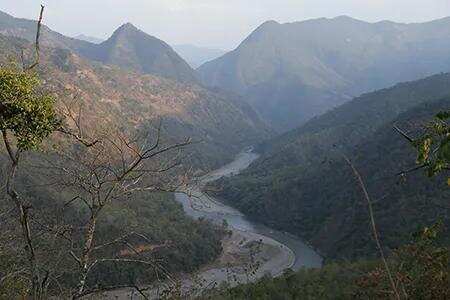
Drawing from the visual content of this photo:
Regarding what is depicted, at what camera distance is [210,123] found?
536 feet

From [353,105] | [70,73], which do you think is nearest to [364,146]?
[353,105]

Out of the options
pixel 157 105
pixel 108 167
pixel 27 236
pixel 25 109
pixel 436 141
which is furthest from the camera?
pixel 157 105

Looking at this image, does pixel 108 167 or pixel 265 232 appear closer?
pixel 108 167

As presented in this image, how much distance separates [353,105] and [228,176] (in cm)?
4064

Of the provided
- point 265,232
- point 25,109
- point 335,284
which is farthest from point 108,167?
point 265,232

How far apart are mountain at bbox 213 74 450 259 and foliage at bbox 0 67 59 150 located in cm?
2475

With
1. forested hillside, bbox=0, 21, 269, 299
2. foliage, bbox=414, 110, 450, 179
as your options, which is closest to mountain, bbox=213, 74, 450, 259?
forested hillside, bbox=0, 21, 269, 299

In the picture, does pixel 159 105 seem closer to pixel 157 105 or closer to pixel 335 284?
pixel 157 105

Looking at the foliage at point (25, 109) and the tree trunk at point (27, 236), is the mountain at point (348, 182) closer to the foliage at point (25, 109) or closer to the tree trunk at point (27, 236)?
the foliage at point (25, 109)

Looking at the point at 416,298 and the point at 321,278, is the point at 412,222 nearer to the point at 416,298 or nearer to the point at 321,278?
the point at 321,278

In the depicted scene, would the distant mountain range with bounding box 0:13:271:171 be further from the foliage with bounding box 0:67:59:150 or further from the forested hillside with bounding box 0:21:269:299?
the foliage with bounding box 0:67:59:150

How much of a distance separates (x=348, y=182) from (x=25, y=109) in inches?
2945

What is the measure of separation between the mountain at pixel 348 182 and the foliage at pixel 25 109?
24751mm

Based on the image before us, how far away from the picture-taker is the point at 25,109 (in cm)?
700
